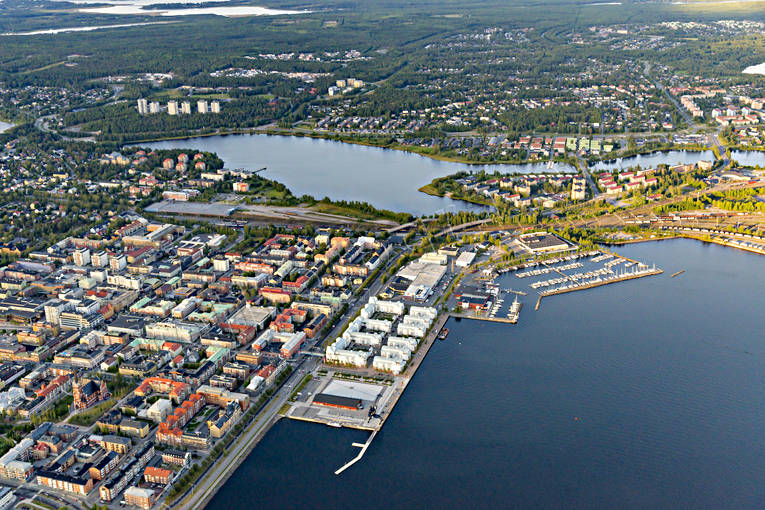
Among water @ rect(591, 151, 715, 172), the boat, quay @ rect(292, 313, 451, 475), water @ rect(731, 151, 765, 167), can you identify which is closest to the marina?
the boat

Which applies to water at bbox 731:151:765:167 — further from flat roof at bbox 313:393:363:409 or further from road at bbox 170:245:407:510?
flat roof at bbox 313:393:363:409

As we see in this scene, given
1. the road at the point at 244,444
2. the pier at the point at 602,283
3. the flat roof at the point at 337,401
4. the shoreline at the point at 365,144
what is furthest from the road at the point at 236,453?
the shoreline at the point at 365,144

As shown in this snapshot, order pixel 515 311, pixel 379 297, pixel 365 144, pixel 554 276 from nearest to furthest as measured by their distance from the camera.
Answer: pixel 515 311, pixel 379 297, pixel 554 276, pixel 365 144

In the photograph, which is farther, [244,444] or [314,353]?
[314,353]

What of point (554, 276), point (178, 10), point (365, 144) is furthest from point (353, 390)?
point (178, 10)

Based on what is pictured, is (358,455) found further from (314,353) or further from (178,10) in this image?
(178,10)

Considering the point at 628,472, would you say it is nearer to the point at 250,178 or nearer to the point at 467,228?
the point at 467,228
